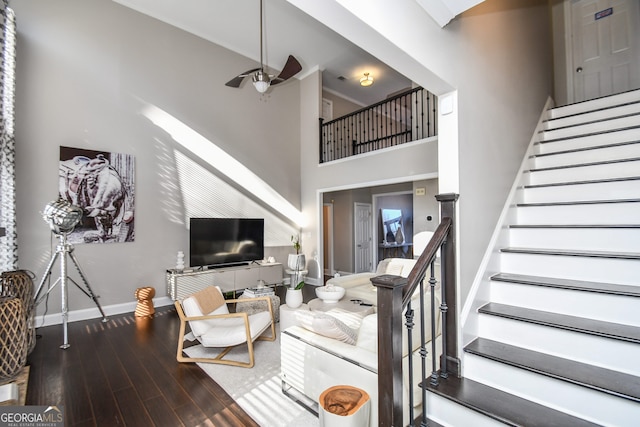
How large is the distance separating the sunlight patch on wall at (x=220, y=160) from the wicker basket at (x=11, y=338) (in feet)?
9.93

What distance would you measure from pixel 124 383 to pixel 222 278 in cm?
284

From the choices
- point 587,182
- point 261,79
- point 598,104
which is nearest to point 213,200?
point 261,79

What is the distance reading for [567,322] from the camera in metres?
1.95

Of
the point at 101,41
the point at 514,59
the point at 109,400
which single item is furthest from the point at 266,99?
the point at 109,400

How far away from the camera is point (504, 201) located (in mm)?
2814

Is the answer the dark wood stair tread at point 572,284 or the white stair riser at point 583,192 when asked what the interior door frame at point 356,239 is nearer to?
the white stair riser at point 583,192

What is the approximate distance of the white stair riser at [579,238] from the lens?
7.50 ft

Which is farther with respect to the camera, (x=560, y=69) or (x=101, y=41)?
(x=560, y=69)

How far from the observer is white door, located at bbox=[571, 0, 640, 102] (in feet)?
15.0

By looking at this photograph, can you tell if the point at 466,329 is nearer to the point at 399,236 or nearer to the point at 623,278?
the point at 623,278

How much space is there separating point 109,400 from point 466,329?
2775mm

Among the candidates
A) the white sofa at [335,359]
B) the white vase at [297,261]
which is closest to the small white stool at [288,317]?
the white sofa at [335,359]

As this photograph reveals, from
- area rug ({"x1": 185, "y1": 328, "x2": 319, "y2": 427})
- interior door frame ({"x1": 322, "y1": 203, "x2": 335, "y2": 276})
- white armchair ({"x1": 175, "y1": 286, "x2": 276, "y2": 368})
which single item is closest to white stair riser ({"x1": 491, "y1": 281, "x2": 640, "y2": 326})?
area rug ({"x1": 185, "y1": 328, "x2": 319, "y2": 427})

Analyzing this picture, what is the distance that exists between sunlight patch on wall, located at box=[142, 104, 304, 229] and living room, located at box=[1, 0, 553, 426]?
3cm
